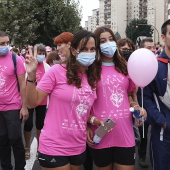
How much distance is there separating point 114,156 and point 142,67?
2.95 ft

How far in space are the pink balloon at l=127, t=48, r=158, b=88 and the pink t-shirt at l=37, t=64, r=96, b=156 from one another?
53cm

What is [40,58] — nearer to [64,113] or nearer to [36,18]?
[64,113]

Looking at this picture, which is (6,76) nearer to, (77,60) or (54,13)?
(77,60)

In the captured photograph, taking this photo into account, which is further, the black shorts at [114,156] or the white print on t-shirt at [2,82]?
the white print on t-shirt at [2,82]

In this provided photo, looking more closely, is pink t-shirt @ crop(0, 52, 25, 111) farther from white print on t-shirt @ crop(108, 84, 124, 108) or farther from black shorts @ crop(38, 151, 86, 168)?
white print on t-shirt @ crop(108, 84, 124, 108)

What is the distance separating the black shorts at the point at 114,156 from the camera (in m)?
2.88

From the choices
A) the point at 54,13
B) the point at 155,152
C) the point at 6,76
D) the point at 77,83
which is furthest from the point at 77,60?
the point at 54,13

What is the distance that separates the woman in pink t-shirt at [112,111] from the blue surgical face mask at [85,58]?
0.63ft

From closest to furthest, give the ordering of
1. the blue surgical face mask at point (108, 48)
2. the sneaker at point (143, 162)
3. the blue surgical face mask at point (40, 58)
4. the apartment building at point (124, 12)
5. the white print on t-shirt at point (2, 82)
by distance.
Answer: the blue surgical face mask at point (108, 48)
the white print on t-shirt at point (2, 82)
the sneaker at point (143, 162)
the blue surgical face mask at point (40, 58)
the apartment building at point (124, 12)

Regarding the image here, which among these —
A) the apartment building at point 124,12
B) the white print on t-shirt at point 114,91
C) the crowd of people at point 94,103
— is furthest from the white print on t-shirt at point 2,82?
the apartment building at point 124,12

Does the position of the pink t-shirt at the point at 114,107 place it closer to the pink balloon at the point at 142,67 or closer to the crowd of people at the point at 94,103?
the crowd of people at the point at 94,103

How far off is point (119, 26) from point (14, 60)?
127389 millimetres

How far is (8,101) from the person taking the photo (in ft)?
13.1

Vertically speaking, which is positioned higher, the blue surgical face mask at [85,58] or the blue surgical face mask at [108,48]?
the blue surgical face mask at [108,48]
